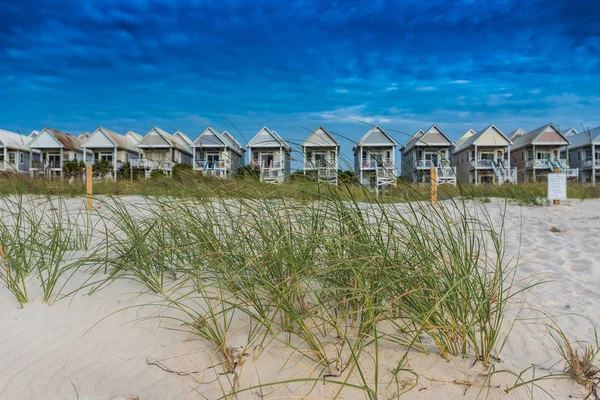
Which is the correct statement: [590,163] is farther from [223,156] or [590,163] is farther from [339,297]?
[339,297]

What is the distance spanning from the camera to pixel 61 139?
123ft

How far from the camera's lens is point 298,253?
2.18 metres

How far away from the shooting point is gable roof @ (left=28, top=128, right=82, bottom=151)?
36656mm

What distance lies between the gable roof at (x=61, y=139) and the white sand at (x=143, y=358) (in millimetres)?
40414

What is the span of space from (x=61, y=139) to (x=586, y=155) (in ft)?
163

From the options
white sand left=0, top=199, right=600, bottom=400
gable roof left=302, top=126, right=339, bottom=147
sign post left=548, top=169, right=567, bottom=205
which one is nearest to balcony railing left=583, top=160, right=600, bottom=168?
sign post left=548, top=169, right=567, bottom=205

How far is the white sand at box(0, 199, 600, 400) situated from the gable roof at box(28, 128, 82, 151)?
40414 mm

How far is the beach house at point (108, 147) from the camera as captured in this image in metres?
36.0

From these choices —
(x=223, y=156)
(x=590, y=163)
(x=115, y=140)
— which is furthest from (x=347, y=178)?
(x=590, y=163)

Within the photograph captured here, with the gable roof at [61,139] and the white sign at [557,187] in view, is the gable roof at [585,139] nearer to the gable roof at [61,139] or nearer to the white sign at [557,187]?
the white sign at [557,187]

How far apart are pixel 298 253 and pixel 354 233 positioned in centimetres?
33

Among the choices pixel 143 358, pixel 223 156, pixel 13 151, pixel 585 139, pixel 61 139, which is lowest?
pixel 143 358

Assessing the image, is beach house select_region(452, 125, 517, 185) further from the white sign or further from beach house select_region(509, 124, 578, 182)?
the white sign

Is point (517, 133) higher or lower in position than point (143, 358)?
higher
